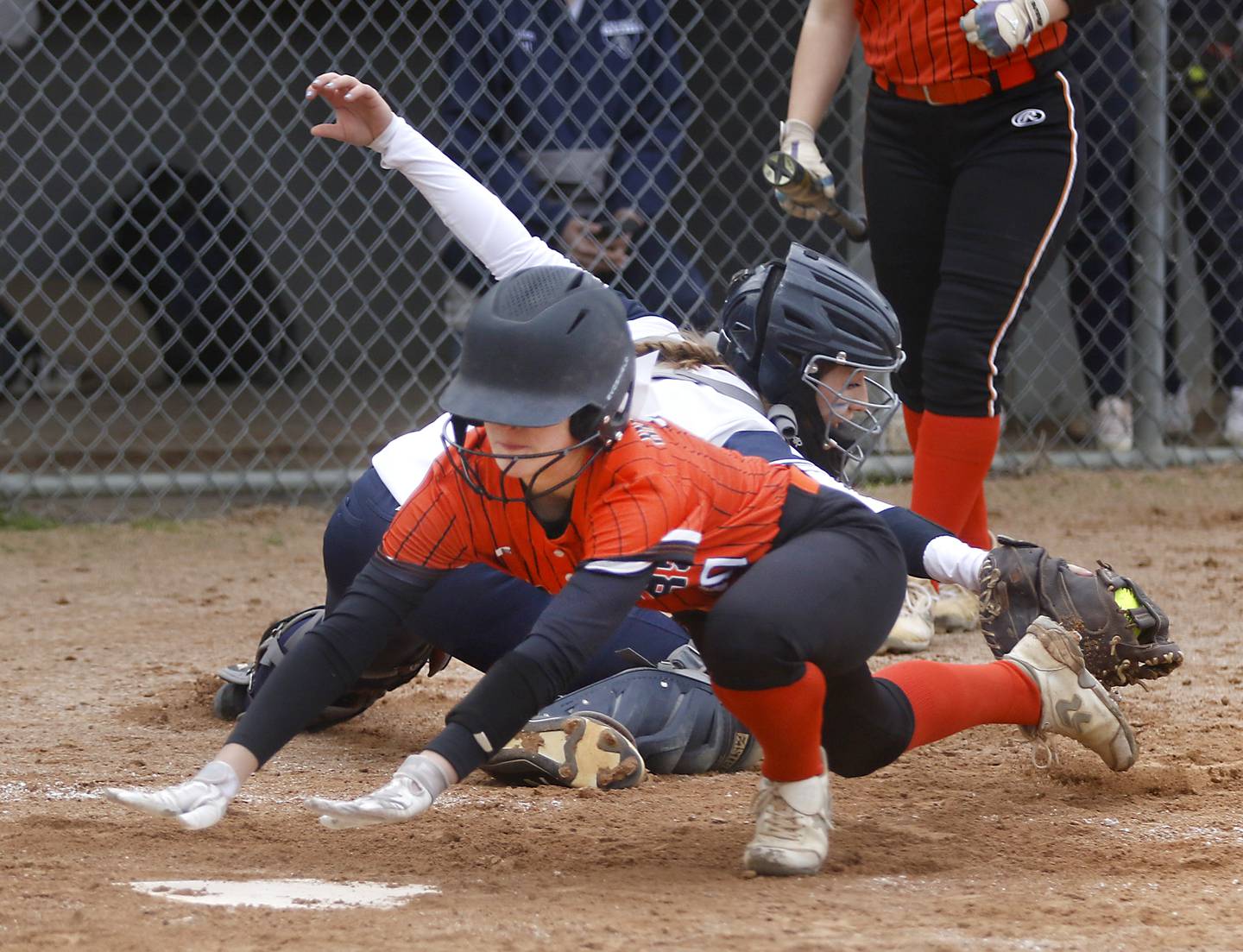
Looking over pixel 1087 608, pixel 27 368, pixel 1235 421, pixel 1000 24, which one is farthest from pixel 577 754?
pixel 27 368

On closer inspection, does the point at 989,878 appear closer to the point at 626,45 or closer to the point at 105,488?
the point at 626,45

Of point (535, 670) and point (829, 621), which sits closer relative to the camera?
point (535, 670)

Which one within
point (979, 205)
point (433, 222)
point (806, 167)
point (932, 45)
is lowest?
point (433, 222)

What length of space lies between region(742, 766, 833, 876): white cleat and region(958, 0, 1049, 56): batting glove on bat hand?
170cm

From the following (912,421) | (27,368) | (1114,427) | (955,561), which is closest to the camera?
(955,561)

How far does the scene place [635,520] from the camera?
2172mm

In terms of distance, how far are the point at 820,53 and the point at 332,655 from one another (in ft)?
7.38

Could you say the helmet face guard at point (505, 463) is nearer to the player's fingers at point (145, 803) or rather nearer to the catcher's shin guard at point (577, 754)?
the player's fingers at point (145, 803)

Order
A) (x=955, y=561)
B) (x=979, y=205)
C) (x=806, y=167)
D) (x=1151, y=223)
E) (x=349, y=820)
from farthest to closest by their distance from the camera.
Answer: (x=1151, y=223), (x=806, y=167), (x=979, y=205), (x=955, y=561), (x=349, y=820)

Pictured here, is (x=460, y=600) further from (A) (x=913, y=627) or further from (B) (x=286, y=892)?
(A) (x=913, y=627)

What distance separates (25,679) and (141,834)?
131cm

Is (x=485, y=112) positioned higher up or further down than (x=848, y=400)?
further down

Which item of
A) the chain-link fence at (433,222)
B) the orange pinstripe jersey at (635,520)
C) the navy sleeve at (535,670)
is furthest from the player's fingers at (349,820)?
the chain-link fence at (433,222)

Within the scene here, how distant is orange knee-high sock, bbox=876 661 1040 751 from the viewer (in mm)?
2666
